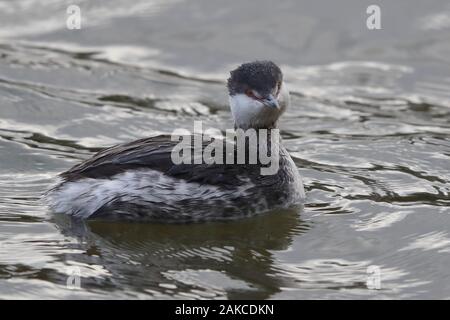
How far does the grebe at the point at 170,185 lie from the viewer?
721 cm

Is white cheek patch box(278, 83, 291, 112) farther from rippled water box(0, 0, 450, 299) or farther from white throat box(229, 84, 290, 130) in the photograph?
rippled water box(0, 0, 450, 299)

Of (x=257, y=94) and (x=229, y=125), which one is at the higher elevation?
(x=229, y=125)

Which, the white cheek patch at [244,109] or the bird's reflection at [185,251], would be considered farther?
the white cheek patch at [244,109]

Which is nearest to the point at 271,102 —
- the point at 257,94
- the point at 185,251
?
the point at 257,94

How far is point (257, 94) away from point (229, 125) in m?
2.50

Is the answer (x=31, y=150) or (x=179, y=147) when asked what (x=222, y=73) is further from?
(x=179, y=147)

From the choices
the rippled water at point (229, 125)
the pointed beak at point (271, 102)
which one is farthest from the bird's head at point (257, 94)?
the rippled water at point (229, 125)

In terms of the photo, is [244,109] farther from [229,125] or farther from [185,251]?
[229,125]

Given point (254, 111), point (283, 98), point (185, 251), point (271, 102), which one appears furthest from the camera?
point (283, 98)

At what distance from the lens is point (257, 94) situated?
7.67 metres

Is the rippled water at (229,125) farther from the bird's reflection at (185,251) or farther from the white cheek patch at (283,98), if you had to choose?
the white cheek patch at (283,98)

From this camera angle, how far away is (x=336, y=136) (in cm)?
966
